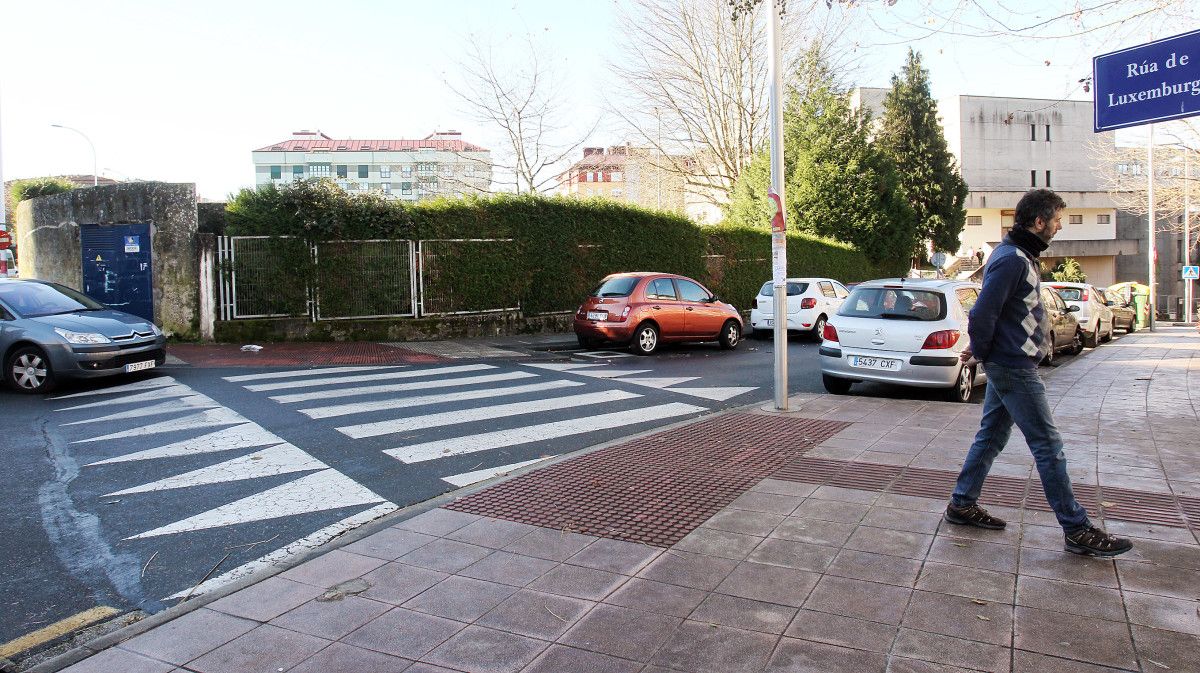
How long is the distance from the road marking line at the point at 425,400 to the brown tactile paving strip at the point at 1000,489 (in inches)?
186

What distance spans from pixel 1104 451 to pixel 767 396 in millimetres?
4249

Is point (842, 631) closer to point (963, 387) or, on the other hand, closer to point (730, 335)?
point (963, 387)

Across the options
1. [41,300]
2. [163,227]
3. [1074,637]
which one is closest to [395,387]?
[41,300]

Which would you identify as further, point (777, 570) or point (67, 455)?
point (67, 455)

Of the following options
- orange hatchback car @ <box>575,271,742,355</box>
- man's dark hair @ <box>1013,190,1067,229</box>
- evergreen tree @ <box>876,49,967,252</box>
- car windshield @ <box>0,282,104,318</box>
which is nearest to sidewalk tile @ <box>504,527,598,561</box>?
man's dark hair @ <box>1013,190,1067,229</box>

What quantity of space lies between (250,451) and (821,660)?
5570mm

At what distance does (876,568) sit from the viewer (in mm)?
4195

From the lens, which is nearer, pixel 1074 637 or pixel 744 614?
pixel 1074 637

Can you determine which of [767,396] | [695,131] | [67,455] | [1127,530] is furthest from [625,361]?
[695,131]

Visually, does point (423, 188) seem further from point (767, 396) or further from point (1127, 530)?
point (1127, 530)

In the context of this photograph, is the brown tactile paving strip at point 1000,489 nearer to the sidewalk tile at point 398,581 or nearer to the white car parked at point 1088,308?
the sidewalk tile at point 398,581

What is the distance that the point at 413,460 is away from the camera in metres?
6.83

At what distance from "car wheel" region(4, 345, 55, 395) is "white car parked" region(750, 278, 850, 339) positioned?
1434 cm

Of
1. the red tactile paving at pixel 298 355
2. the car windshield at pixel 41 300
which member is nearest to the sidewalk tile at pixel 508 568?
the car windshield at pixel 41 300
